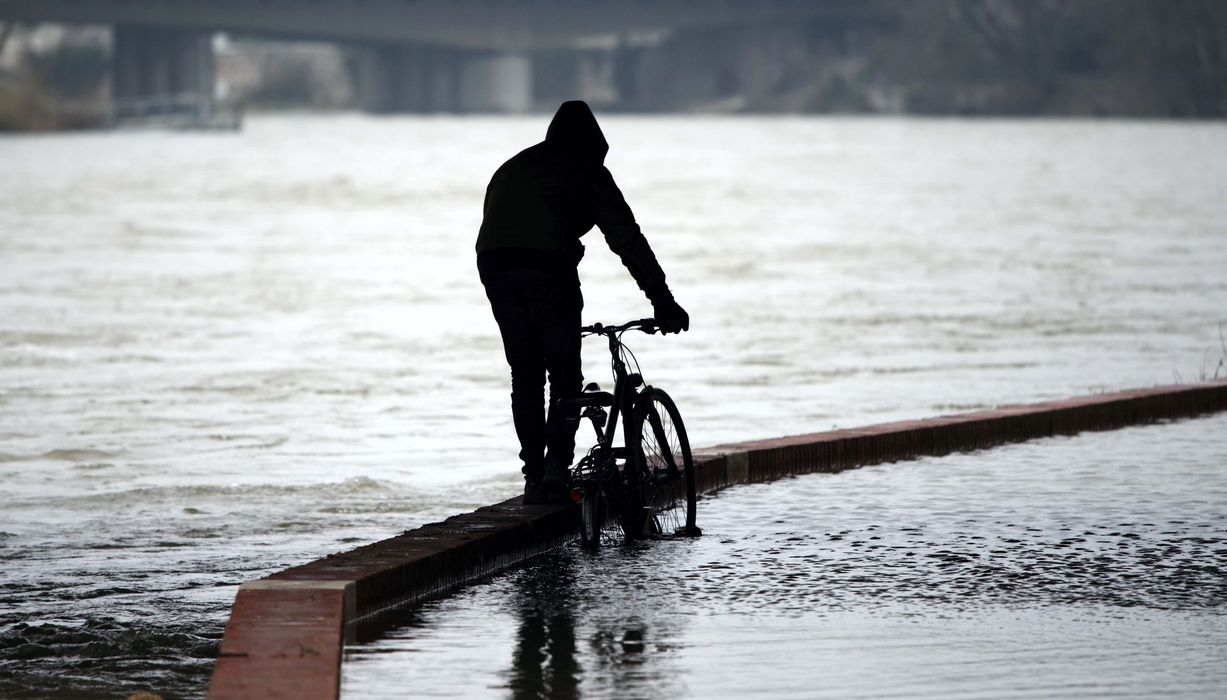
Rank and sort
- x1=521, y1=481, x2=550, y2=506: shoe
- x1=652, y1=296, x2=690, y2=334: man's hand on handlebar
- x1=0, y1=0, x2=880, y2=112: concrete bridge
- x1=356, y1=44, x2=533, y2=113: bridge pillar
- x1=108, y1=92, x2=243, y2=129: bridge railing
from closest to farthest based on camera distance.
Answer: x1=652, y1=296, x2=690, y2=334: man's hand on handlebar < x1=521, y1=481, x2=550, y2=506: shoe < x1=0, y1=0, x2=880, y2=112: concrete bridge < x1=108, y1=92, x2=243, y2=129: bridge railing < x1=356, y1=44, x2=533, y2=113: bridge pillar

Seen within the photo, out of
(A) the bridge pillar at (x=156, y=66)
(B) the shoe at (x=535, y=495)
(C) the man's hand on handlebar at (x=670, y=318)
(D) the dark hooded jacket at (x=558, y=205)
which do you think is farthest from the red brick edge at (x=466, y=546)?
(A) the bridge pillar at (x=156, y=66)

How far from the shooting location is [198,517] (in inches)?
406

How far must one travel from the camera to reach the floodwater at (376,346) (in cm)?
940

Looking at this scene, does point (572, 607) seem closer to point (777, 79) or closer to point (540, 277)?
point (540, 277)

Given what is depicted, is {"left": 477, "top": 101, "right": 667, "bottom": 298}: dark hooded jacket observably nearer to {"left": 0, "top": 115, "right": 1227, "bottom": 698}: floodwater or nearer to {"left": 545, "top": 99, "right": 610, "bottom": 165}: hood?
{"left": 545, "top": 99, "right": 610, "bottom": 165}: hood

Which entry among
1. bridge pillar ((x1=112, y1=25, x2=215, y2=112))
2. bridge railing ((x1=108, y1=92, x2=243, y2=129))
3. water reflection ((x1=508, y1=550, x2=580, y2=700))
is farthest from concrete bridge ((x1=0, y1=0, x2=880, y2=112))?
water reflection ((x1=508, y1=550, x2=580, y2=700))

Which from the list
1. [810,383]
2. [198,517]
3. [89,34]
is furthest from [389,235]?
[89,34]

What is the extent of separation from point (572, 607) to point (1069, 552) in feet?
6.67

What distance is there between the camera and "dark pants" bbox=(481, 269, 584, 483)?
333 inches

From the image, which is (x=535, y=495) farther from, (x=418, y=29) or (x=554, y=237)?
(x=418, y=29)

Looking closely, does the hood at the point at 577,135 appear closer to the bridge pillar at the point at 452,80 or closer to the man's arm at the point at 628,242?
the man's arm at the point at 628,242

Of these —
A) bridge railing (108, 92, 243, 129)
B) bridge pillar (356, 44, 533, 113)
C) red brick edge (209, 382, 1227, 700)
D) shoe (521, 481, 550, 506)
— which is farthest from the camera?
bridge pillar (356, 44, 533, 113)

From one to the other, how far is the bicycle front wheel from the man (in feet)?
1.01

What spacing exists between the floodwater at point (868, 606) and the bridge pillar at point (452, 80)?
129 meters
